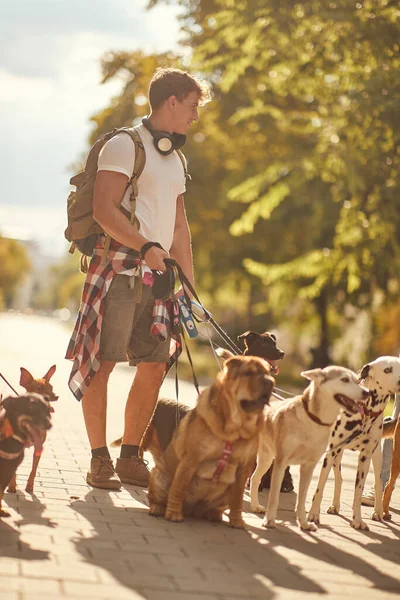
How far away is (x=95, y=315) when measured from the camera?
700cm

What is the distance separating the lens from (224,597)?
4.41m

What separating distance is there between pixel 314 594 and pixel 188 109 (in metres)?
3.85

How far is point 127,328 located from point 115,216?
839 millimetres

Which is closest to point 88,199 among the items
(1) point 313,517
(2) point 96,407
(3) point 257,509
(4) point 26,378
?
(4) point 26,378

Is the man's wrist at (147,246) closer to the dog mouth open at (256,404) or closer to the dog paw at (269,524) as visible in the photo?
the dog mouth open at (256,404)

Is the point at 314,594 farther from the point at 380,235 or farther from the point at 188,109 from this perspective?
the point at 380,235

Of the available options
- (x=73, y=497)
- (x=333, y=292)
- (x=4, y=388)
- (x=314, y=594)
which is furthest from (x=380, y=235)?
(x=333, y=292)

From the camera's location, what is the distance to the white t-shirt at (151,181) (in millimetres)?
6938

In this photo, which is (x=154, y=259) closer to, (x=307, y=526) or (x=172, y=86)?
(x=172, y=86)

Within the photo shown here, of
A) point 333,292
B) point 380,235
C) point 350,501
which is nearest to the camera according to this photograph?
point 350,501

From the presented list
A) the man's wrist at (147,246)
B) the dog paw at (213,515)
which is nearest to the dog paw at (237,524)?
the dog paw at (213,515)

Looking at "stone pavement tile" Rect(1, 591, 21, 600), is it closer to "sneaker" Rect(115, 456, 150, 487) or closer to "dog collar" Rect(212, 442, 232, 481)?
"dog collar" Rect(212, 442, 232, 481)

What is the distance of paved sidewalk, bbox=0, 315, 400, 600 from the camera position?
4438mm

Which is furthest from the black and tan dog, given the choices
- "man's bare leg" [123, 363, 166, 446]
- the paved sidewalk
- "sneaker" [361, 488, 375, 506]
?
"sneaker" [361, 488, 375, 506]
